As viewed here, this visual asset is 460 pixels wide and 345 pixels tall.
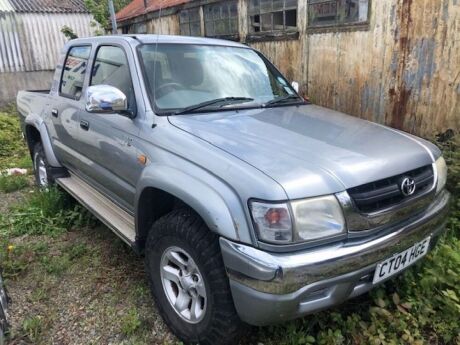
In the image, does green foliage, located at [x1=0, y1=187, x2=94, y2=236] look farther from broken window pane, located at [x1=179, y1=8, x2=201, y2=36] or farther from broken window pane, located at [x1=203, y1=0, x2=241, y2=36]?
broken window pane, located at [x1=179, y1=8, x2=201, y2=36]

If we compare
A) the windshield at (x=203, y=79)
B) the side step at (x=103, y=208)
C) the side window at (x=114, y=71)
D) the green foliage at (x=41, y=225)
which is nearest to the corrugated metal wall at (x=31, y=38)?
the green foliage at (x=41, y=225)

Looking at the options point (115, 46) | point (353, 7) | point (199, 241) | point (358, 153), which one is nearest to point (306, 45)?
point (353, 7)

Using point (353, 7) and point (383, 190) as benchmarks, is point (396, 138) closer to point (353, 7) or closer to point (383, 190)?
point (383, 190)

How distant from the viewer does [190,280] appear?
2.34m

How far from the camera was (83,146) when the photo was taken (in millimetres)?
3477

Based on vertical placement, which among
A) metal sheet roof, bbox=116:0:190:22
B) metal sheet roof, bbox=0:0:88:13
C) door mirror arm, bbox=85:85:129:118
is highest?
metal sheet roof, bbox=0:0:88:13

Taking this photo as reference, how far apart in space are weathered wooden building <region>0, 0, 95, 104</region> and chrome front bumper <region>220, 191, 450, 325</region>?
1293cm

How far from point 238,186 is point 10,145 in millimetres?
7604

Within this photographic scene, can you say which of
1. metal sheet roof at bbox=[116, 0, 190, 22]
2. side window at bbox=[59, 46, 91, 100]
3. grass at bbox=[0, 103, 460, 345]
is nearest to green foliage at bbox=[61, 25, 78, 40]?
metal sheet roof at bbox=[116, 0, 190, 22]

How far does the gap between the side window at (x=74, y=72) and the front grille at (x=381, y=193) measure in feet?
8.87

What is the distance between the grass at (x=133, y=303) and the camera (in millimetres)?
2469

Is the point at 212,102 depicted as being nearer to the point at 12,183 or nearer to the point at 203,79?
the point at 203,79

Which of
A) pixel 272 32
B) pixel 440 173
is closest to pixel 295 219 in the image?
pixel 440 173

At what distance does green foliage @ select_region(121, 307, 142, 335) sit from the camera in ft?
8.51
